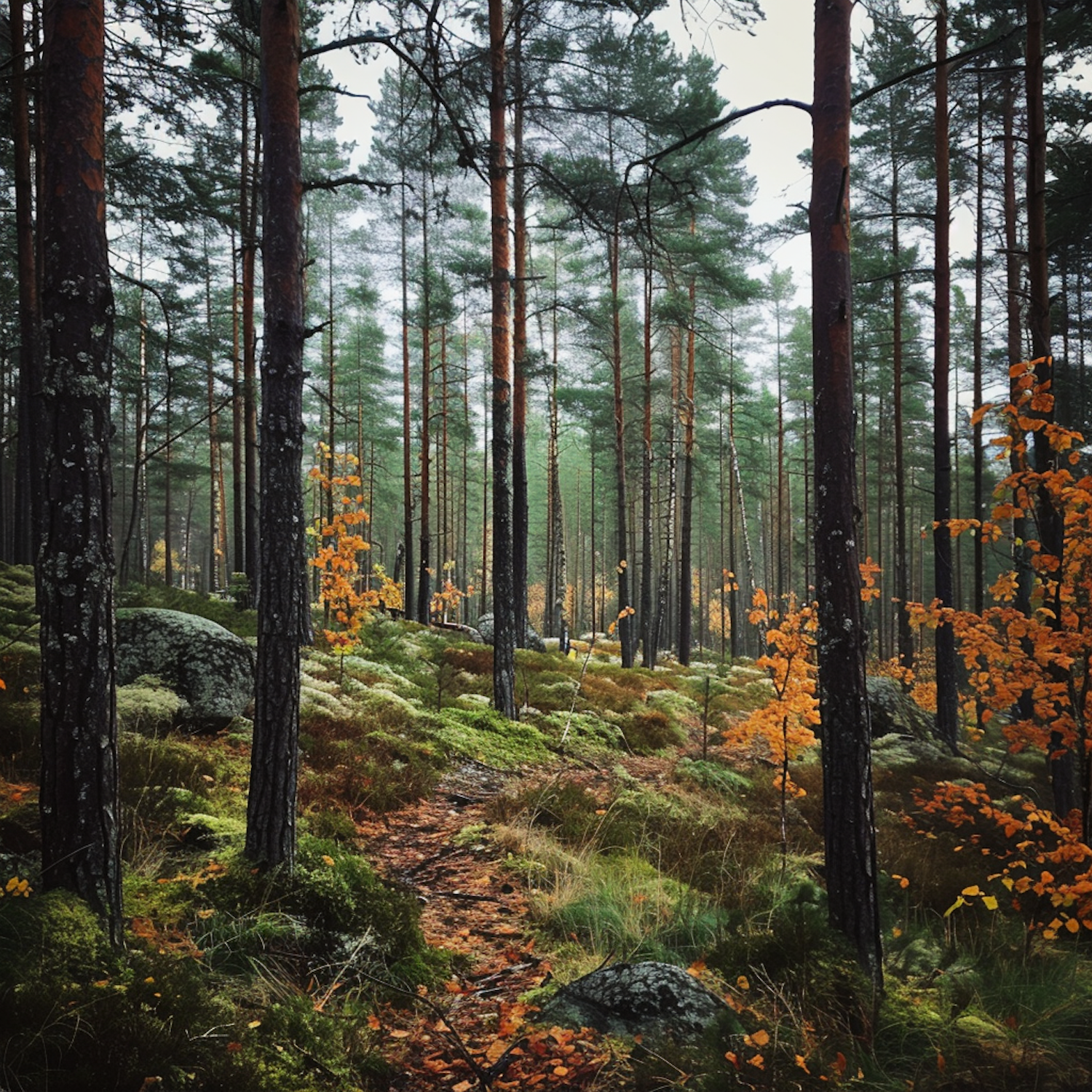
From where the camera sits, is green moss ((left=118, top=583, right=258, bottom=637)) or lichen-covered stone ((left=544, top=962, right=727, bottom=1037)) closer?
lichen-covered stone ((left=544, top=962, right=727, bottom=1037))

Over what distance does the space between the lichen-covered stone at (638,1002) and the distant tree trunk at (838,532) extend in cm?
105

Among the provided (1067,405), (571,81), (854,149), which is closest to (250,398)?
(571,81)

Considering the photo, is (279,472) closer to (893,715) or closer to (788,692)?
(788,692)

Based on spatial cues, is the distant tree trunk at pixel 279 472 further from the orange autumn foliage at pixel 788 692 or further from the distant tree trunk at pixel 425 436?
the distant tree trunk at pixel 425 436

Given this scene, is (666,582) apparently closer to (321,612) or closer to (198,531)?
(321,612)

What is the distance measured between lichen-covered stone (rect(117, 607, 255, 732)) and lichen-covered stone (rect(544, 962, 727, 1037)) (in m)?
4.68

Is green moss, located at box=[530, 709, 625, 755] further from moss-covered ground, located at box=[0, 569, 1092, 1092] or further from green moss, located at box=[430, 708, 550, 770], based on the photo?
moss-covered ground, located at box=[0, 569, 1092, 1092]

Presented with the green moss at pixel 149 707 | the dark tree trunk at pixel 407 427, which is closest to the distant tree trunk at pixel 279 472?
the green moss at pixel 149 707

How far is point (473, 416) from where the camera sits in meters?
32.0

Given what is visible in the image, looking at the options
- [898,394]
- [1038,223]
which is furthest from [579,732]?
[898,394]

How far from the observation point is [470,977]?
3.91m

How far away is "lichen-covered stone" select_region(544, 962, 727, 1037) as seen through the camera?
3121mm

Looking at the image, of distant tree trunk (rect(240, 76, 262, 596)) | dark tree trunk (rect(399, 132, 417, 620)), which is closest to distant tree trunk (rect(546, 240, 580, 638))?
dark tree trunk (rect(399, 132, 417, 620))

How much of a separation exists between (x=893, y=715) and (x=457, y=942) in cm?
1191
